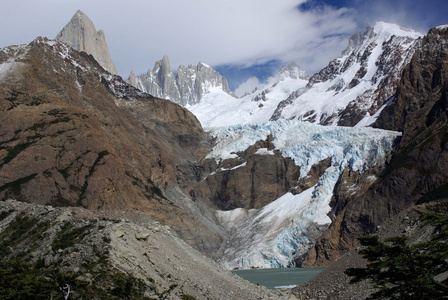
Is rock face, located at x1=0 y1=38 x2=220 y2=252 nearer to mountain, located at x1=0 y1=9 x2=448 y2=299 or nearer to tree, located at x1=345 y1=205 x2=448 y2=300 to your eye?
mountain, located at x1=0 y1=9 x2=448 y2=299

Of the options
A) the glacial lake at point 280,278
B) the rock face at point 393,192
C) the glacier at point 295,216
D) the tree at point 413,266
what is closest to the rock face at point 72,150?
the glacier at point 295,216

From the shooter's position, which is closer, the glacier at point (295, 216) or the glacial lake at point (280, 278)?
the glacial lake at point (280, 278)

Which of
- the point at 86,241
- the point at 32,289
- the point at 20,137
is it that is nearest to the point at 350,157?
the point at 20,137

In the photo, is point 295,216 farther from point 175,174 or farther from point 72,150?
point 72,150

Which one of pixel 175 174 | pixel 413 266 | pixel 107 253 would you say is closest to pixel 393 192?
pixel 175 174

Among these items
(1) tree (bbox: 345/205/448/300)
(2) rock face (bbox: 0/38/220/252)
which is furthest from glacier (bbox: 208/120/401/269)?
(1) tree (bbox: 345/205/448/300)

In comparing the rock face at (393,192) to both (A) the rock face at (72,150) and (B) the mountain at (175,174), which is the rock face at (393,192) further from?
(A) the rock face at (72,150)

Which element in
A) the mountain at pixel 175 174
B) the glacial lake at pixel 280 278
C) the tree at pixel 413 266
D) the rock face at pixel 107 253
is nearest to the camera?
the tree at pixel 413 266

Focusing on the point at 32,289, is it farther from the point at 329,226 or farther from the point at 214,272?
the point at 329,226

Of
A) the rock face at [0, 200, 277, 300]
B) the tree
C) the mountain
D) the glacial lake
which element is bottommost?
the glacial lake
